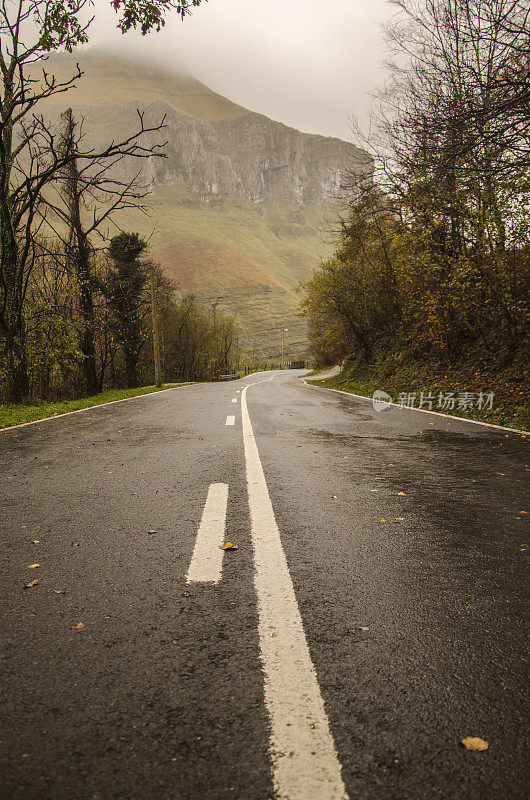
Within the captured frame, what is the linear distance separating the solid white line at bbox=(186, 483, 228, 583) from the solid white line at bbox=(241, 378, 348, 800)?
0.24 m

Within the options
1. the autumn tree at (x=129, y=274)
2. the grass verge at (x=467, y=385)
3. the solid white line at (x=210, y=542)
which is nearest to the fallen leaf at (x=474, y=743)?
the solid white line at (x=210, y=542)

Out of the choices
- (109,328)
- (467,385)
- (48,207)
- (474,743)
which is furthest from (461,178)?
(474,743)

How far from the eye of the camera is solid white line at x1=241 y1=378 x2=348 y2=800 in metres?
1.29

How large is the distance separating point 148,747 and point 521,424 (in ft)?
28.5

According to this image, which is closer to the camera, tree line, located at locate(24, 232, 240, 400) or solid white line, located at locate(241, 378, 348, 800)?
solid white line, located at locate(241, 378, 348, 800)

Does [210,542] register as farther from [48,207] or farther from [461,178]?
[48,207]

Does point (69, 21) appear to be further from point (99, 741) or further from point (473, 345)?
point (473, 345)

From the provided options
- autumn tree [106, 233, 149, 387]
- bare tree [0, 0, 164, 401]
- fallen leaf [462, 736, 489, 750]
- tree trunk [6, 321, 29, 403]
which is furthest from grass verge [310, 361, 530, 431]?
autumn tree [106, 233, 149, 387]

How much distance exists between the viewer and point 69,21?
8086mm

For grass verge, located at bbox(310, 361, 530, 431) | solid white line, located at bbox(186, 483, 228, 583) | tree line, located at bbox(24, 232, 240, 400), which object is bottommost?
solid white line, located at bbox(186, 483, 228, 583)

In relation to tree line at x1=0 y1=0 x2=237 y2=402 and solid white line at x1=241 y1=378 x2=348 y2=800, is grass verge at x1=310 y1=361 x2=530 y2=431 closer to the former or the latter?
solid white line at x1=241 y1=378 x2=348 y2=800

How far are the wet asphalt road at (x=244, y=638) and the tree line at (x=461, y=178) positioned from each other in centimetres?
660

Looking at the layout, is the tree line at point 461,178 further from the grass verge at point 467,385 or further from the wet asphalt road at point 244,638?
the wet asphalt road at point 244,638

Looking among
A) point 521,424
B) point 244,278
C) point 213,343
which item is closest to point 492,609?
point 521,424
